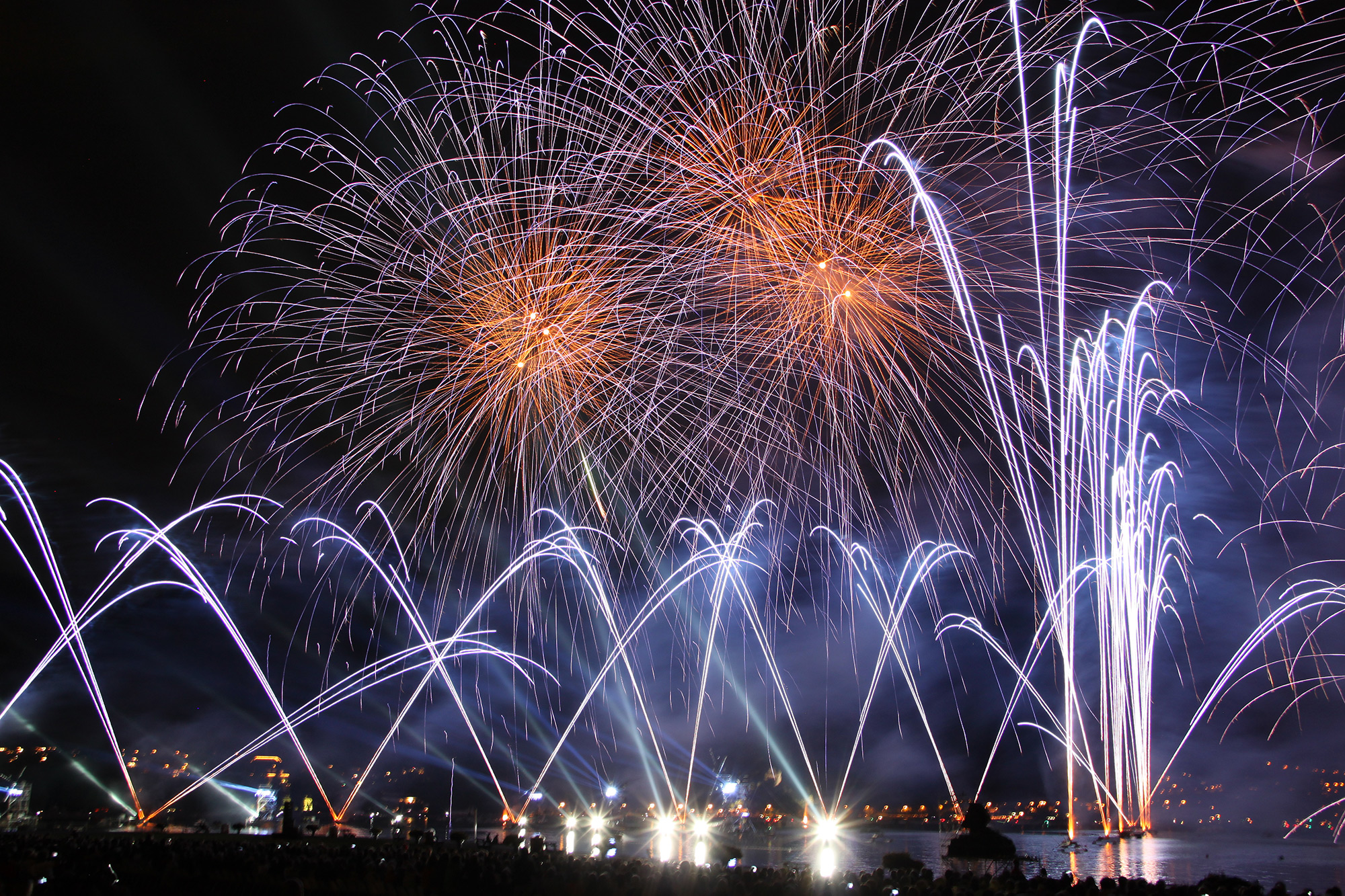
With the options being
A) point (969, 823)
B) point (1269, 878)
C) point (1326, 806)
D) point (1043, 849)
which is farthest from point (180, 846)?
point (1326, 806)

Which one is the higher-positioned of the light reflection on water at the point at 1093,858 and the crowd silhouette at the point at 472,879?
the crowd silhouette at the point at 472,879

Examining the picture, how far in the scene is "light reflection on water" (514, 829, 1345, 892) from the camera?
46.9m

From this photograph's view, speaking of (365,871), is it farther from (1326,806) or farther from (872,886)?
(1326,806)

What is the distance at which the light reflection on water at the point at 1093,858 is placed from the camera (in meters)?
46.9

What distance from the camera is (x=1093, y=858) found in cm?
6512

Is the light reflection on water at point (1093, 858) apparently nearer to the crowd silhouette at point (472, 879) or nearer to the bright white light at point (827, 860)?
the bright white light at point (827, 860)

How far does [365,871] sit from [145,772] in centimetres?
9523

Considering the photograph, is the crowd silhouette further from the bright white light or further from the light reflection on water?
the bright white light

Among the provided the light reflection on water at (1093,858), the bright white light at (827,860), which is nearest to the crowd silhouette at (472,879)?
the light reflection on water at (1093,858)

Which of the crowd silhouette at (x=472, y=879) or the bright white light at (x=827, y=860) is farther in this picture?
the bright white light at (x=827, y=860)

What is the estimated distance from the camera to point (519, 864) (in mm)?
23438

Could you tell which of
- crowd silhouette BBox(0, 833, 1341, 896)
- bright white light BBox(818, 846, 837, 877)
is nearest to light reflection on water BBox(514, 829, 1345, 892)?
bright white light BBox(818, 846, 837, 877)

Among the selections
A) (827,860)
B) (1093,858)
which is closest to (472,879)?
(827,860)

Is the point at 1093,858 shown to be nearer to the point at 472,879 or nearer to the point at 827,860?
the point at 827,860
